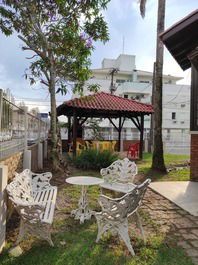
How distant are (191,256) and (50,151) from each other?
5458 mm

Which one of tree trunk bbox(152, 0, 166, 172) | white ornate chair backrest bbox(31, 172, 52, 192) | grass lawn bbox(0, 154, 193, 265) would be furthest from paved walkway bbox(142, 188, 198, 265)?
tree trunk bbox(152, 0, 166, 172)

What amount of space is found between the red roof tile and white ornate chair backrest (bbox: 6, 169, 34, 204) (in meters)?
6.30

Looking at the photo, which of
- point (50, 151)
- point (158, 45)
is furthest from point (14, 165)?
point (158, 45)

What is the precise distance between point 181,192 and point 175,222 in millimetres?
1886

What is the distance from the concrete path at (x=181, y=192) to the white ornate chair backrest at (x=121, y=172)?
118 centimetres

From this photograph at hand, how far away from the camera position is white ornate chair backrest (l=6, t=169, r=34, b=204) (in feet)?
9.17

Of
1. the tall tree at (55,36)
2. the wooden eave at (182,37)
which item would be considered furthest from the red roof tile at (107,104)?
the wooden eave at (182,37)

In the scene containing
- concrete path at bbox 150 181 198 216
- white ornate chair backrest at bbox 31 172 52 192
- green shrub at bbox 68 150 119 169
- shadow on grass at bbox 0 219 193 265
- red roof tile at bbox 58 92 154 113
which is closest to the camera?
shadow on grass at bbox 0 219 193 265

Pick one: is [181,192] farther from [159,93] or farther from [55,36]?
[55,36]

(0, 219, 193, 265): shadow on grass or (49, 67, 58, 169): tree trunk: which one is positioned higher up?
(49, 67, 58, 169): tree trunk

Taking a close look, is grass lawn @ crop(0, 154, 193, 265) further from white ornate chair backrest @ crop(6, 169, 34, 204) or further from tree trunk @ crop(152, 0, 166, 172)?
tree trunk @ crop(152, 0, 166, 172)

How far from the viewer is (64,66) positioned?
719 cm

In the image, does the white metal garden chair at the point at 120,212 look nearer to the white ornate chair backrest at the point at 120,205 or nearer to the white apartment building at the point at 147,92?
the white ornate chair backrest at the point at 120,205

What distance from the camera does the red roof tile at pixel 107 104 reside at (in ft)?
32.4
